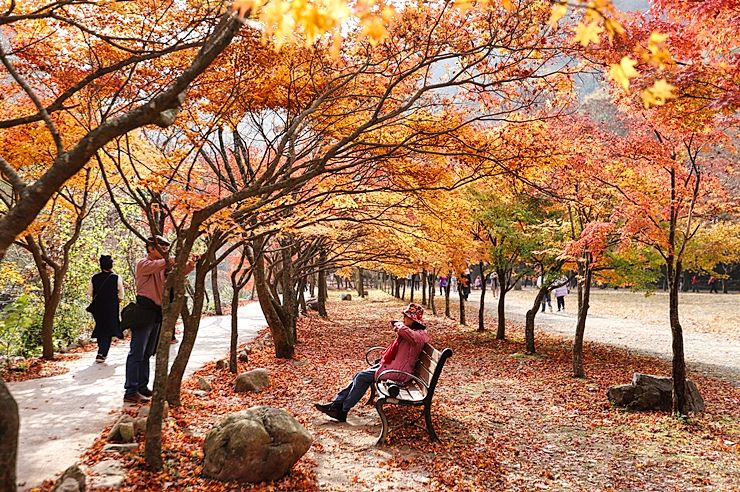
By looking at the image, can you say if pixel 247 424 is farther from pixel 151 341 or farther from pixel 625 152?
pixel 625 152

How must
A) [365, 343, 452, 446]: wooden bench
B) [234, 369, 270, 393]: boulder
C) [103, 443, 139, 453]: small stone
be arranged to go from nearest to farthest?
[103, 443, 139, 453]: small stone, [365, 343, 452, 446]: wooden bench, [234, 369, 270, 393]: boulder

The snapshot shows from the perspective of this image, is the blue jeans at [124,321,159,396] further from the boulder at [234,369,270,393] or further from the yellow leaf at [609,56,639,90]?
the yellow leaf at [609,56,639,90]

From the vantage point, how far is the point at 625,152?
771 centimetres

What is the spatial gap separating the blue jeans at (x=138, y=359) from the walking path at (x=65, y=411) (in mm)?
287

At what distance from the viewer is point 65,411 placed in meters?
5.88

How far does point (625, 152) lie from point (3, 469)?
27.4 ft

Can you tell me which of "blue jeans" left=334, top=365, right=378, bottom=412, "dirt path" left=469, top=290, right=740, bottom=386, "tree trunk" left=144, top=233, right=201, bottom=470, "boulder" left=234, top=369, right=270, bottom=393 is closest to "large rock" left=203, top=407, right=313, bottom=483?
"tree trunk" left=144, top=233, right=201, bottom=470

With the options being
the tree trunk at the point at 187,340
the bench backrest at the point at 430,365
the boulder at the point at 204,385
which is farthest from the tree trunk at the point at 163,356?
the boulder at the point at 204,385

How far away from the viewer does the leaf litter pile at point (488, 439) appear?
4.68 metres

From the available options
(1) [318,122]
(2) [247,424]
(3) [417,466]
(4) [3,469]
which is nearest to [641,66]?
(1) [318,122]

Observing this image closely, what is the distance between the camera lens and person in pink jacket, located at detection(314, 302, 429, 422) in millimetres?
6211

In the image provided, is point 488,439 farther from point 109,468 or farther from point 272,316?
point 272,316

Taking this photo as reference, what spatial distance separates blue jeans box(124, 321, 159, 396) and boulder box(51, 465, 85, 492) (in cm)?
246

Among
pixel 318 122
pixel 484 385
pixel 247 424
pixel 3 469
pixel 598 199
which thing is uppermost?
pixel 318 122
